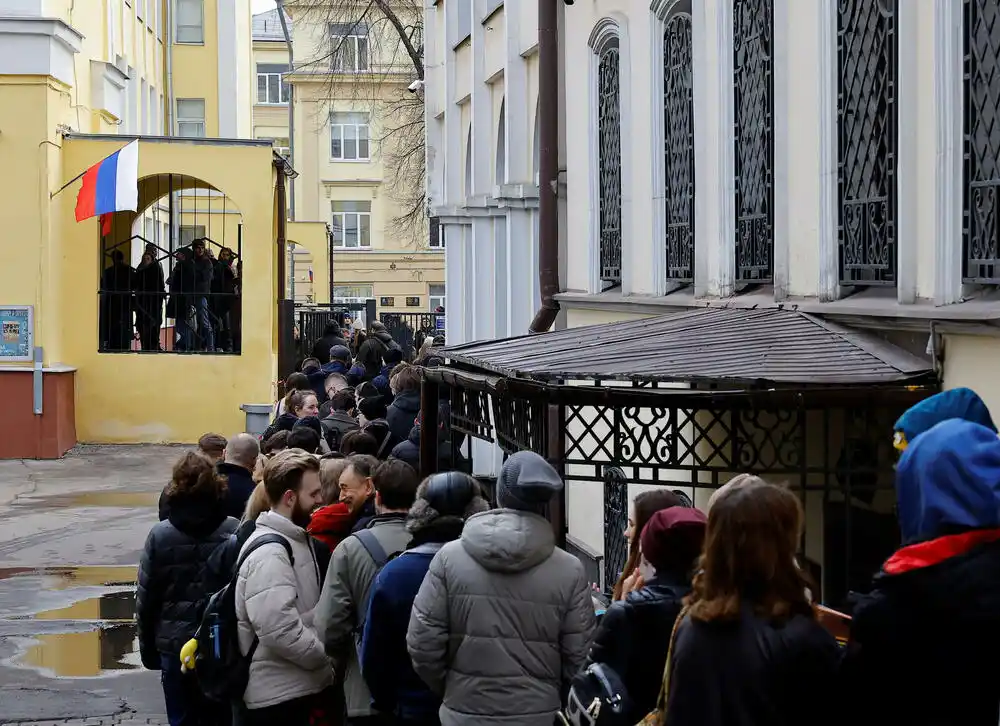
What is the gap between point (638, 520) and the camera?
4.79 meters

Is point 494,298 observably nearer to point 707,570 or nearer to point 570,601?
point 570,601

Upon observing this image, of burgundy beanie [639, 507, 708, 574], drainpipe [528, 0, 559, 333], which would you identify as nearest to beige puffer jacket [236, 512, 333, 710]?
burgundy beanie [639, 507, 708, 574]

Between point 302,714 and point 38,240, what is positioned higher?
point 38,240

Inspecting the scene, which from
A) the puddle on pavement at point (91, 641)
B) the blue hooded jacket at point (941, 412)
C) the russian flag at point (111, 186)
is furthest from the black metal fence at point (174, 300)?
the blue hooded jacket at point (941, 412)

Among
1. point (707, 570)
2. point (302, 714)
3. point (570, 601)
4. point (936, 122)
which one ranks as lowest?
point (302, 714)

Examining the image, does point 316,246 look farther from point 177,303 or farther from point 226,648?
point 226,648

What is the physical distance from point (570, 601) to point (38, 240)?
58.7ft

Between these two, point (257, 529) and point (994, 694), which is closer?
point (994, 694)

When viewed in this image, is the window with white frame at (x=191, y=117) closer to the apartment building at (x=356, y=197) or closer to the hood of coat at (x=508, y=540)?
the apartment building at (x=356, y=197)

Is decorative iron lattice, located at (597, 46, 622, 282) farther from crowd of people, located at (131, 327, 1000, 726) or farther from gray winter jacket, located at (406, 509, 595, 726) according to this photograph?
gray winter jacket, located at (406, 509, 595, 726)

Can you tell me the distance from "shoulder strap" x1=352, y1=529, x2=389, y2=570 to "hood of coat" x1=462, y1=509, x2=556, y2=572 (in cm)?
93

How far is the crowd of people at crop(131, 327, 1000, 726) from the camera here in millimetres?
3408

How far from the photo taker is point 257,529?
6.38 metres

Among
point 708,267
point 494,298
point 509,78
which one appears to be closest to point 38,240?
point 494,298
